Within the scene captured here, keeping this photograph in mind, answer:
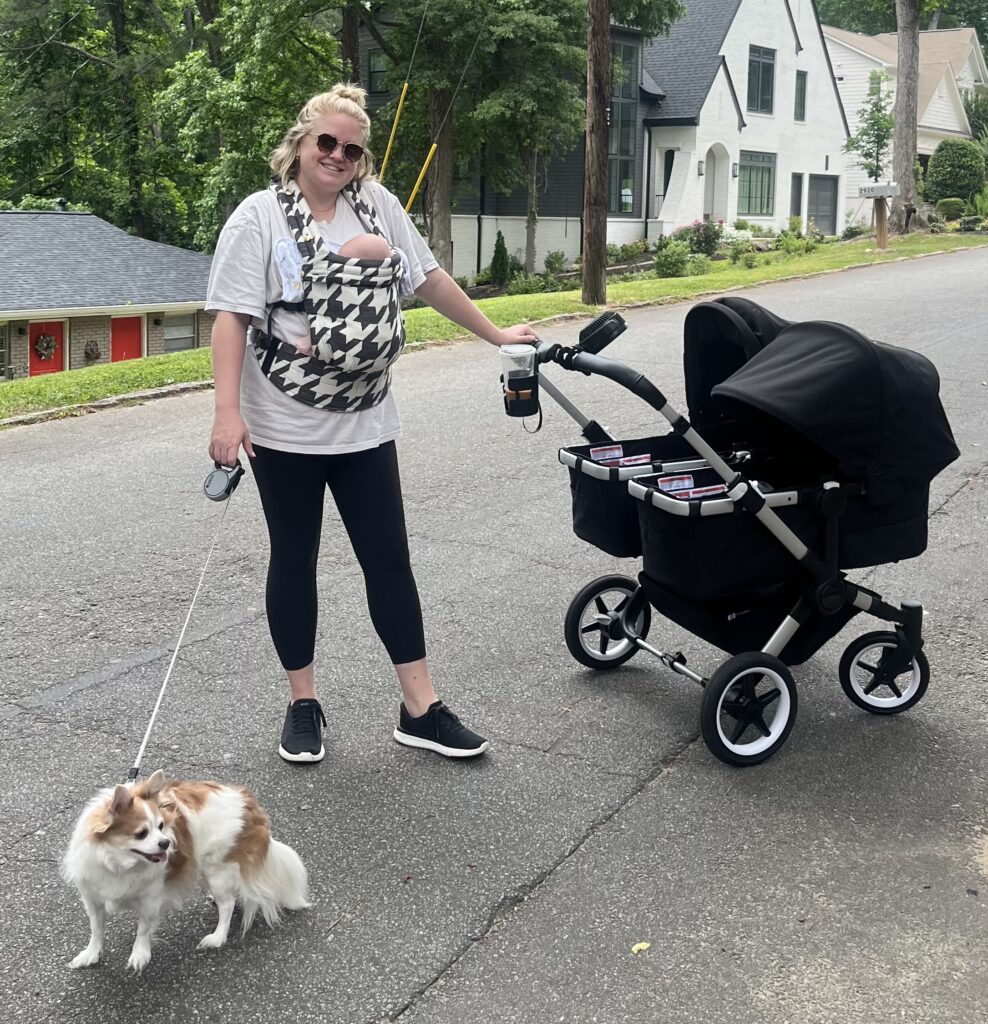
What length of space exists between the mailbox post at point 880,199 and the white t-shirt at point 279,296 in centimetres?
2366

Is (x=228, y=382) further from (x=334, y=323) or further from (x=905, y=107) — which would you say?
(x=905, y=107)

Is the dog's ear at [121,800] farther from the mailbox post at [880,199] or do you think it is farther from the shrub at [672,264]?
the mailbox post at [880,199]

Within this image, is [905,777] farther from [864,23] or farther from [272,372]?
[864,23]

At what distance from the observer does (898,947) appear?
3041 millimetres

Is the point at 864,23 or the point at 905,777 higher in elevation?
the point at 864,23

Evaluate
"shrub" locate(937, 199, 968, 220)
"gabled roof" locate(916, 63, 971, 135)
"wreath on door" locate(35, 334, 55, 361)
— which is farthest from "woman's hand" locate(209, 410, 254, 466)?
"gabled roof" locate(916, 63, 971, 135)

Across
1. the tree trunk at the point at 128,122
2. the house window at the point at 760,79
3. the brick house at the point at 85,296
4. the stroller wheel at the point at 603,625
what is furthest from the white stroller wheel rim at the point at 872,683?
the tree trunk at the point at 128,122

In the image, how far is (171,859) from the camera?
2855 mm

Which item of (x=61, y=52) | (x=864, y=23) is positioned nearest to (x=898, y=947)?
(x=61, y=52)

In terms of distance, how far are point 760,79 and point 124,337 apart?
2351cm

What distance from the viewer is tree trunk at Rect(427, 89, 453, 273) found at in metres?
31.6

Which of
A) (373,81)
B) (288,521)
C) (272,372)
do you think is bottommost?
(288,521)

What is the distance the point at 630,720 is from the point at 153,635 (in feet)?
7.04

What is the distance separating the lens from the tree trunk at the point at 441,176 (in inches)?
1245
